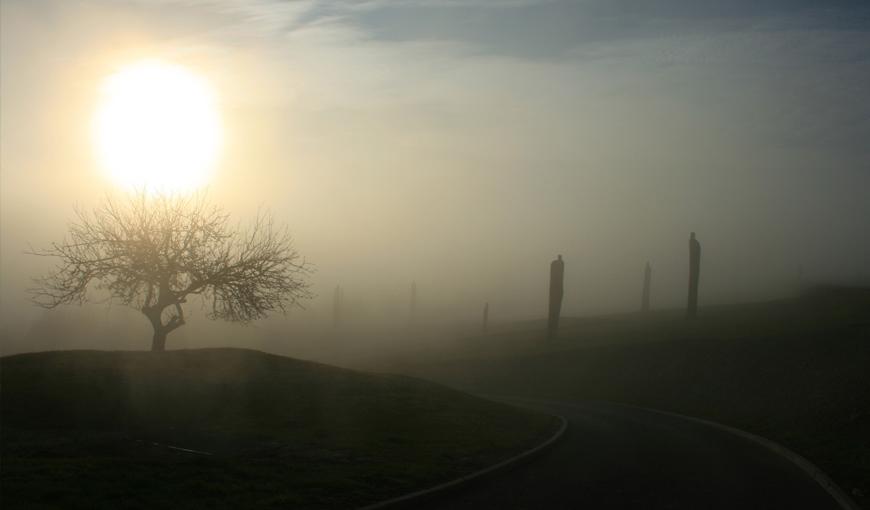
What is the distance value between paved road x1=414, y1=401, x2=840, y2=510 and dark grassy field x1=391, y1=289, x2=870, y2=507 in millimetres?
1170

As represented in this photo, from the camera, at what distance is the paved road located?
1312cm

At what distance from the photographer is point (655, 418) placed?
1142 inches

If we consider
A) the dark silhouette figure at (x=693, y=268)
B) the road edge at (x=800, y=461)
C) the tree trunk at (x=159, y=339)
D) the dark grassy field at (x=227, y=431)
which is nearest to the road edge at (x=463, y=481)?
the dark grassy field at (x=227, y=431)

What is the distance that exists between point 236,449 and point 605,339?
38.0 metres

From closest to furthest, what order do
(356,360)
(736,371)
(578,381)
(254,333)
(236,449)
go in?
(236,449)
(736,371)
(578,381)
(356,360)
(254,333)

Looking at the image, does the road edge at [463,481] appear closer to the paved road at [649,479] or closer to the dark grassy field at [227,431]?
the paved road at [649,479]

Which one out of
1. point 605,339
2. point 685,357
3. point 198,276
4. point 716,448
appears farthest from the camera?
point 605,339

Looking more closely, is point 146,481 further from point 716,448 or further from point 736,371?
point 736,371

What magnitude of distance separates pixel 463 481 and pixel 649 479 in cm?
383

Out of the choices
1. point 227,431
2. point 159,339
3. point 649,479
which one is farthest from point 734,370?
point 227,431

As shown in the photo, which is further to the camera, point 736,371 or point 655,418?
point 736,371

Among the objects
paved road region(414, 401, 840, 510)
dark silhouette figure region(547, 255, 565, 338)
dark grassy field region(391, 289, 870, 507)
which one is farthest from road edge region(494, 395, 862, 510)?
dark silhouette figure region(547, 255, 565, 338)

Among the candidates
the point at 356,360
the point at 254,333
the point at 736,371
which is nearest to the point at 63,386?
the point at 736,371

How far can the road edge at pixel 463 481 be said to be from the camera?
11.7m
